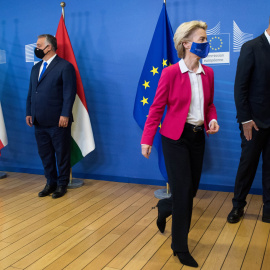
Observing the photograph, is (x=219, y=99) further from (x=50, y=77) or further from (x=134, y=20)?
(x=50, y=77)

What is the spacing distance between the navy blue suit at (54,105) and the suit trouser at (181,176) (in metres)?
1.71

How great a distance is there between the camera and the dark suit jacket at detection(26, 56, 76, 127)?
3557mm

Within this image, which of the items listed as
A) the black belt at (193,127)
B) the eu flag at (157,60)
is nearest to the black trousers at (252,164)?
the black belt at (193,127)

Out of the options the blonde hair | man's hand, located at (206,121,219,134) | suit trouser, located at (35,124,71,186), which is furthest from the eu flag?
man's hand, located at (206,121,219,134)

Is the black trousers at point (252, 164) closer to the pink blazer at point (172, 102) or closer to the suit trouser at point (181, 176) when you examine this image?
the suit trouser at point (181, 176)

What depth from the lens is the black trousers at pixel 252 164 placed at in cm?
276

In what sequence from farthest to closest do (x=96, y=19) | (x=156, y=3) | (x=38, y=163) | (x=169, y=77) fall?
(x=38, y=163)
(x=96, y=19)
(x=156, y=3)
(x=169, y=77)

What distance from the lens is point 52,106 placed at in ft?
11.7

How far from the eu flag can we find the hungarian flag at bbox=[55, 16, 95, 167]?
67cm

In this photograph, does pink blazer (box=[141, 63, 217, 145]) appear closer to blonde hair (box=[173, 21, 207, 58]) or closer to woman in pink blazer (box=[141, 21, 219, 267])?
woman in pink blazer (box=[141, 21, 219, 267])

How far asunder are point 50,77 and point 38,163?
1.41 m

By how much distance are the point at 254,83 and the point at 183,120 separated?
92 cm

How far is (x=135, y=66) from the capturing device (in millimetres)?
3928

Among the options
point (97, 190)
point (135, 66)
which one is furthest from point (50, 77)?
point (97, 190)
